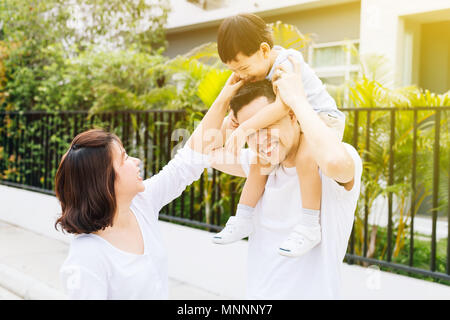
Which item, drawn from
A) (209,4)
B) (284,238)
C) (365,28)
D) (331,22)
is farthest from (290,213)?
(209,4)

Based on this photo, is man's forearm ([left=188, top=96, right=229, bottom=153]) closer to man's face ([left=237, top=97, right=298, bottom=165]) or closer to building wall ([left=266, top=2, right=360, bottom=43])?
man's face ([left=237, top=97, right=298, bottom=165])

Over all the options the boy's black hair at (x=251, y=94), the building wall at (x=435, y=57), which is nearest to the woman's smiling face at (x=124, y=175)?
the boy's black hair at (x=251, y=94)

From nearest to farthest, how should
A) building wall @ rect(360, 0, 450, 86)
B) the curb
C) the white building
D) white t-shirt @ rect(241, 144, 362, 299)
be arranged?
white t-shirt @ rect(241, 144, 362, 299) < the curb < building wall @ rect(360, 0, 450, 86) < the white building

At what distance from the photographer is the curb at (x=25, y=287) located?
15.1 ft

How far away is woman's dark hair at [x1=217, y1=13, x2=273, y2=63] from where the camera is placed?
1215 millimetres

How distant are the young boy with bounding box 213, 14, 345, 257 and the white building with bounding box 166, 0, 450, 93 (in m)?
4.51

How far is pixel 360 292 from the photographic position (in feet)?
12.7

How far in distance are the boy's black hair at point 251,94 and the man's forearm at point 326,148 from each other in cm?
20

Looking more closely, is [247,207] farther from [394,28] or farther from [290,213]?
[394,28]

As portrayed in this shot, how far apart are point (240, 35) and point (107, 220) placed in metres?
0.73

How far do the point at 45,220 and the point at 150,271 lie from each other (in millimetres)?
6347

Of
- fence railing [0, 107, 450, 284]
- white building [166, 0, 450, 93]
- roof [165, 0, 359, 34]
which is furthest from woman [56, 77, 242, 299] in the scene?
roof [165, 0, 359, 34]

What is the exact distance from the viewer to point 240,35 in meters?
1.22

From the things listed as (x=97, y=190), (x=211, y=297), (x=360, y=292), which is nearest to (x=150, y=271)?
(x=97, y=190)
